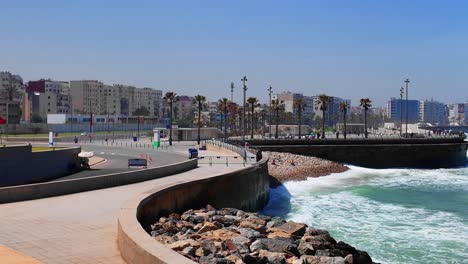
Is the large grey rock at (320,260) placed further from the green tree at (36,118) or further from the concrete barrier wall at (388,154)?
the green tree at (36,118)

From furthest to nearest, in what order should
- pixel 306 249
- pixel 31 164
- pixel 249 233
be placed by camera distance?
pixel 31 164, pixel 249 233, pixel 306 249

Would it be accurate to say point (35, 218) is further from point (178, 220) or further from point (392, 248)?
point (392, 248)

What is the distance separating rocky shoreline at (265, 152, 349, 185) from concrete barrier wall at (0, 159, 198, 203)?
22555 mm

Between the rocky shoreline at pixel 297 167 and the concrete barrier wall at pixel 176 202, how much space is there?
12.9 m

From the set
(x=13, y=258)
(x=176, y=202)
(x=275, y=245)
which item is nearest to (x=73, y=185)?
(x=176, y=202)

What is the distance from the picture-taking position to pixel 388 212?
3341cm

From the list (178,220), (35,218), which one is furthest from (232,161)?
(35,218)

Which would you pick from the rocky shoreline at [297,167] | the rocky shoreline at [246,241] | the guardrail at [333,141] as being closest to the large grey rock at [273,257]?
the rocky shoreline at [246,241]

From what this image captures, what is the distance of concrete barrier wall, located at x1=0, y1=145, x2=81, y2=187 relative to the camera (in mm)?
25094

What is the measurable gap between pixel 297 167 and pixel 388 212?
935 inches

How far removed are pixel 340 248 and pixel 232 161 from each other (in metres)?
24.1

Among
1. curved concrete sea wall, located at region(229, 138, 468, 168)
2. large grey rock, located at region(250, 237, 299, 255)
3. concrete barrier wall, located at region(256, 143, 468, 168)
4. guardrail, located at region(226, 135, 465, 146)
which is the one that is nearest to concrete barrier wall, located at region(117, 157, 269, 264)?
large grey rock, located at region(250, 237, 299, 255)

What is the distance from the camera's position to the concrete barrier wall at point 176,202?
390 inches

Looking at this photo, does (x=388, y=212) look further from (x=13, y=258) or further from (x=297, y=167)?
(x=13, y=258)
